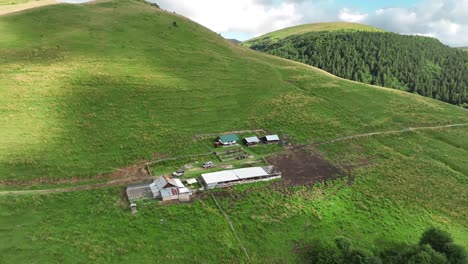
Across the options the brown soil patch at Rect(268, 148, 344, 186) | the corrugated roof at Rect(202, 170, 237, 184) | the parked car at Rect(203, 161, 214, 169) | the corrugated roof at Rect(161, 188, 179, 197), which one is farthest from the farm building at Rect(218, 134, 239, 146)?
the corrugated roof at Rect(161, 188, 179, 197)

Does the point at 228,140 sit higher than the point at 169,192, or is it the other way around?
the point at 228,140

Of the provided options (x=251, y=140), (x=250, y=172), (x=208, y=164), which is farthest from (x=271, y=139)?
(x=208, y=164)

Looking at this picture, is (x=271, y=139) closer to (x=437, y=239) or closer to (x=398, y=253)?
(x=398, y=253)

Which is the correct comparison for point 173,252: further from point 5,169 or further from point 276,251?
point 5,169

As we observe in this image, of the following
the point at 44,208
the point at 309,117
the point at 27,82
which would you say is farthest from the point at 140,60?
the point at 44,208

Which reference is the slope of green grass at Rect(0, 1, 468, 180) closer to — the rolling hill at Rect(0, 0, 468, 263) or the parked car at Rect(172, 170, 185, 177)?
the rolling hill at Rect(0, 0, 468, 263)

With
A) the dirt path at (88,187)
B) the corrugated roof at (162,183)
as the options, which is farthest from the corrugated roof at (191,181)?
the dirt path at (88,187)
